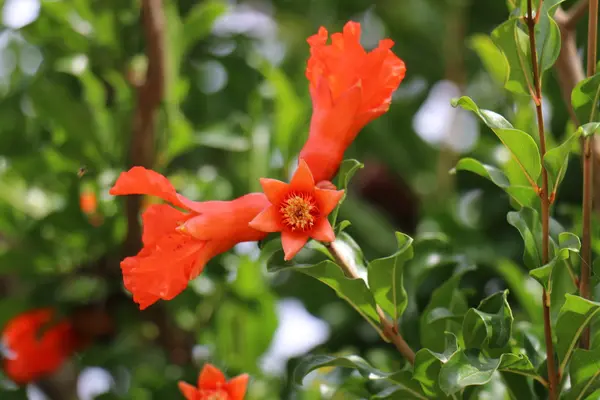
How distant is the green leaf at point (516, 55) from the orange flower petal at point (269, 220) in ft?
0.72

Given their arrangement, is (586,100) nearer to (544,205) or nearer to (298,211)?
(544,205)

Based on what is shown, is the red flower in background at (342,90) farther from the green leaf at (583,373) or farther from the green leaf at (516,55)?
the green leaf at (583,373)

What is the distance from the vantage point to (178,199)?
710 mm

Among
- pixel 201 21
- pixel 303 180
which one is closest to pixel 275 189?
pixel 303 180

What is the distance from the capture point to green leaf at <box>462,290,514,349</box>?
0.71 metres

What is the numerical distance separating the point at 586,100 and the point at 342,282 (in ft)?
0.82

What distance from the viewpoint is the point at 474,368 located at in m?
0.67

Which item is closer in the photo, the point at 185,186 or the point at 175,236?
the point at 175,236

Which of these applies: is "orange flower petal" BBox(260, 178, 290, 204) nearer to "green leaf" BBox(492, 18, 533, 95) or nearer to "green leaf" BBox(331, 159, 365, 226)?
"green leaf" BBox(331, 159, 365, 226)

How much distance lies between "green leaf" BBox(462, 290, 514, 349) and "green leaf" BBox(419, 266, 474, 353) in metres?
0.07

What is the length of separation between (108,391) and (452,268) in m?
0.64

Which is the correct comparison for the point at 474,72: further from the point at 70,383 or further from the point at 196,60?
the point at 70,383

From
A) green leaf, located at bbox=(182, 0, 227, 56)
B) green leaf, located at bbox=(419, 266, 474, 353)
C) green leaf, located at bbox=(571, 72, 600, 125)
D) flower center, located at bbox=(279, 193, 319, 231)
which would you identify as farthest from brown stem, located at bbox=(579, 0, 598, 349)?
green leaf, located at bbox=(182, 0, 227, 56)

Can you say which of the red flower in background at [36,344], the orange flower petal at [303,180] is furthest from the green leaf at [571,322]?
the red flower in background at [36,344]
